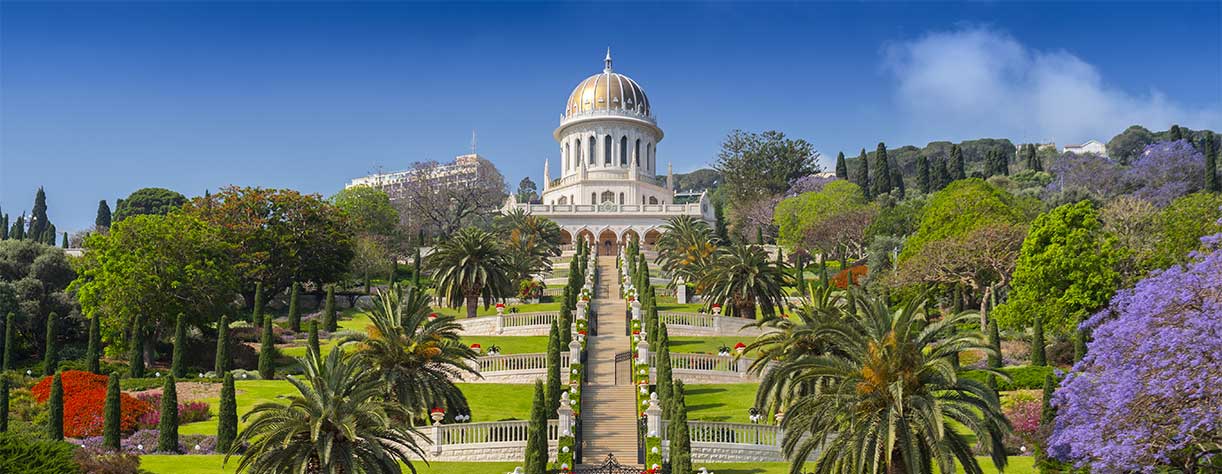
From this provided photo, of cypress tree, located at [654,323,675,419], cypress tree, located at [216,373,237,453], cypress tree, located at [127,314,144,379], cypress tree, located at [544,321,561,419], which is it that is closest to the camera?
cypress tree, located at [654,323,675,419]

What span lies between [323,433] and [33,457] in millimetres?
8007

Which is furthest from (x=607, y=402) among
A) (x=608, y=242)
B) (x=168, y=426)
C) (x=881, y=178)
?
(x=881, y=178)

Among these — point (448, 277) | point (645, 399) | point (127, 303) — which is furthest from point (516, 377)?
point (127, 303)

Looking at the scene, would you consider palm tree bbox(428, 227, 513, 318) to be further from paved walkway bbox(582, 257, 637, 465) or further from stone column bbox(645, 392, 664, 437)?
stone column bbox(645, 392, 664, 437)

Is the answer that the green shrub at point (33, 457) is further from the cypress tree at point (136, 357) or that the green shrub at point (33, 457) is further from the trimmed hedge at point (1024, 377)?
the trimmed hedge at point (1024, 377)

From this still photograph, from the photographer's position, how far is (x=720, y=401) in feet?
127

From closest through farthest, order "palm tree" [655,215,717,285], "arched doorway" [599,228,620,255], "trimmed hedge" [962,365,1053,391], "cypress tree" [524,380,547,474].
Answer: "cypress tree" [524,380,547,474]
"trimmed hedge" [962,365,1053,391]
"palm tree" [655,215,717,285]
"arched doorway" [599,228,620,255]

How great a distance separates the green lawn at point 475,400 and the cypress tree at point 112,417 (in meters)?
2.44

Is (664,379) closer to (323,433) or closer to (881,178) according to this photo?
(323,433)

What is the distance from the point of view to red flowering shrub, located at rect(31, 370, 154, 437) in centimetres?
3588

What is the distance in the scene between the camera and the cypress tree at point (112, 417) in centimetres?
3388

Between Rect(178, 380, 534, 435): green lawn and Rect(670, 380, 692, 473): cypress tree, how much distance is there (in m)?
8.33

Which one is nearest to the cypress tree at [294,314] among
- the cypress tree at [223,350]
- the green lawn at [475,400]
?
the cypress tree at [223,350]

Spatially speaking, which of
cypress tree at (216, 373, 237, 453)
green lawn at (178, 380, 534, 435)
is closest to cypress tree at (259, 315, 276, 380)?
green lawn at (178, 380, 534, 435)
